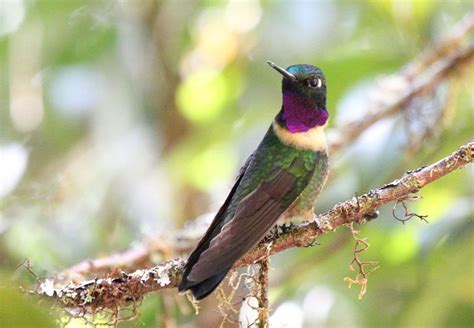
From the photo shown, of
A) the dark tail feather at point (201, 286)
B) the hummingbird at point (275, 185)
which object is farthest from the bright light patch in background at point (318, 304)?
the dark tail feather at point (201, 286)

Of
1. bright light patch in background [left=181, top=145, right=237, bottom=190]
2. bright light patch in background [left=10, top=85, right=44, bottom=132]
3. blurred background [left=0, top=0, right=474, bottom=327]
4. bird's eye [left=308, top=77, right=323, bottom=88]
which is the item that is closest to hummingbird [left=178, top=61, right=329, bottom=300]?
bird's eye [left=308, top=77, right=323, bottom=88]

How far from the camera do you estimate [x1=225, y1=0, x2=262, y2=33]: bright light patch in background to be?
5484 mm

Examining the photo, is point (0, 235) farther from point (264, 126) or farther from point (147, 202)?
point (264, 126)

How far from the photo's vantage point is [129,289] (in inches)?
93.8

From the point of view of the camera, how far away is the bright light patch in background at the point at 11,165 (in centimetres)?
465

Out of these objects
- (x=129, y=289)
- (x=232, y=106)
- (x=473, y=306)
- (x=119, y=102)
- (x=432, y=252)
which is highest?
(x=119, y=102)

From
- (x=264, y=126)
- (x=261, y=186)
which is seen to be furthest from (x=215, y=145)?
(x=261, y=186)

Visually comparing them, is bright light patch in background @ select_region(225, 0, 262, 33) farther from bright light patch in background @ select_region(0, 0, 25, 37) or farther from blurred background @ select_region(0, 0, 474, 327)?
bright light patch in background @ select_region(0, 0, 25, 37)

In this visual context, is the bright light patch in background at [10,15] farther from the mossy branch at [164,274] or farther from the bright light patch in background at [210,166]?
the mossy branch at [164,274]

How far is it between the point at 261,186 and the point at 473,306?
1393 mm

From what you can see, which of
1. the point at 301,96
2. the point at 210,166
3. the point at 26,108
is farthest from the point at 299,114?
the point at 26,108

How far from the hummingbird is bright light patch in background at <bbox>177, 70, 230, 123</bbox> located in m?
2.23

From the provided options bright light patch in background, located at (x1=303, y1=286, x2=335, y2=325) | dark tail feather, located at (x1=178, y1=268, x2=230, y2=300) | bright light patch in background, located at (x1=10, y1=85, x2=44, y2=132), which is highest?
bright light patch in background, located at (x1=10, y1=85, x2=44, y2=132)

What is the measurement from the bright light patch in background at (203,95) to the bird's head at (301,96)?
222cm
